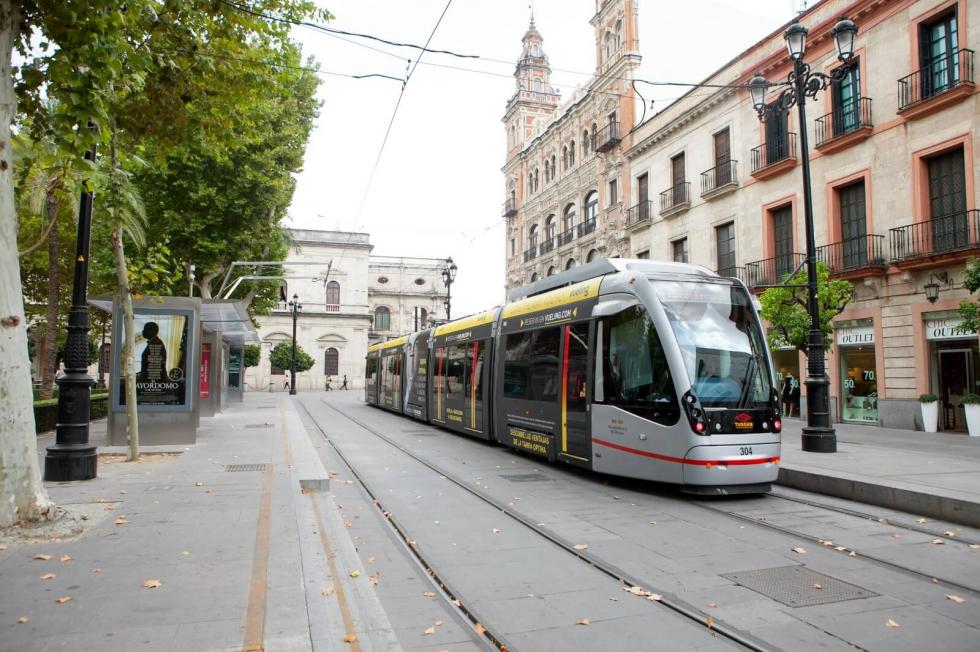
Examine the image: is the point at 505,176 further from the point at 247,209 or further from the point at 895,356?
the point at 895,356

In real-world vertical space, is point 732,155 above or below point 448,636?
above

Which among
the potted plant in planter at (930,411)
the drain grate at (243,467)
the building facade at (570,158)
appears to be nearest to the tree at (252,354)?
the building facade at (570,158)

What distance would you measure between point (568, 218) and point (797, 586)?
3568 centimetres

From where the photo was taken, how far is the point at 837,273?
20781 millimetres

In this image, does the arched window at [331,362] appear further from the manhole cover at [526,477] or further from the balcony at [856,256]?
the manhole cover at [526,477]

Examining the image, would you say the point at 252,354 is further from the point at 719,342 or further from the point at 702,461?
the point at 702,461

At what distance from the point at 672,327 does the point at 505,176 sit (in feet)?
139

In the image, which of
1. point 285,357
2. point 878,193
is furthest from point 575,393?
point 285,357

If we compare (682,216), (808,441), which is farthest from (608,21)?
(808,441)

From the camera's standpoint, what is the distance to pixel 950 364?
18.3 meters

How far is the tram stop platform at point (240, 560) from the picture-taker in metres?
4.17

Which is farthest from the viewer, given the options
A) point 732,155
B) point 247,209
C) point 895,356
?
point 732,155

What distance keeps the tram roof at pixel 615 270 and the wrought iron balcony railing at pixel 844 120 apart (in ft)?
→ 41.9

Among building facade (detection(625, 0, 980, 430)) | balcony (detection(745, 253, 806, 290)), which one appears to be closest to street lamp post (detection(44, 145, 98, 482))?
building facade (detection(625, 0, 980, 430))
